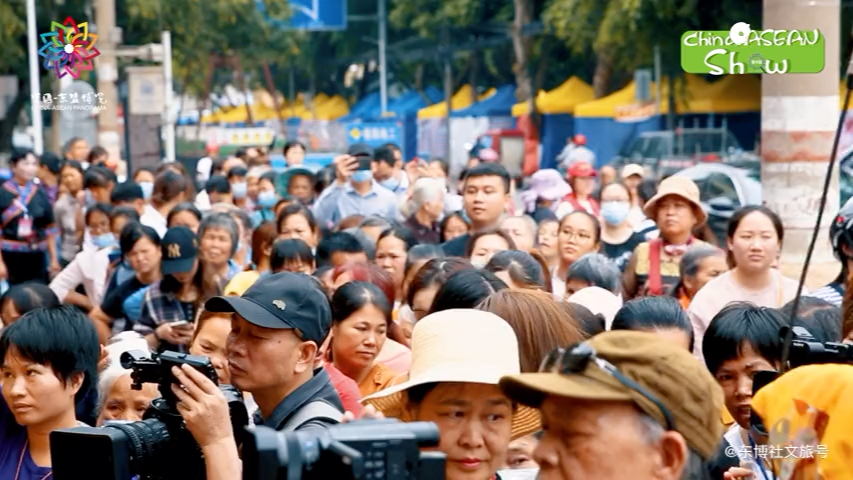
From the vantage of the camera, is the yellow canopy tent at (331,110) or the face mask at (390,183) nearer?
the face mask at (390,183)

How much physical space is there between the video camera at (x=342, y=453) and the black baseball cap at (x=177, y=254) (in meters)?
5.68

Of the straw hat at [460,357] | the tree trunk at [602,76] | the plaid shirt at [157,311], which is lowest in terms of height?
the plaid shirt at [157,311]

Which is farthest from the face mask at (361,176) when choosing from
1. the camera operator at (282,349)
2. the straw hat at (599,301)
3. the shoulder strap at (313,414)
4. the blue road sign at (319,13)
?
the blue road sign at (319,13)

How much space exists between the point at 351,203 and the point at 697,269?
14.9ft

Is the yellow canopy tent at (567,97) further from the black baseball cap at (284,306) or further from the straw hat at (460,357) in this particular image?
the straw hat at (460,357)

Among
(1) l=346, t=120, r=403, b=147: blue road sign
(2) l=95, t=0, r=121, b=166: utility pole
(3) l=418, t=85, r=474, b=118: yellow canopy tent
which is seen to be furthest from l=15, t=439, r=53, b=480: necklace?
(3) l=418, t=85, r=474, b=118: yellow canopy tent

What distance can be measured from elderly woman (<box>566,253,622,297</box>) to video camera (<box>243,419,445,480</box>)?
4626 mm

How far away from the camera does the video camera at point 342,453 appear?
2.32 metres

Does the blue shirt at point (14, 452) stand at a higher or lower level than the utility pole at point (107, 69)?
lower

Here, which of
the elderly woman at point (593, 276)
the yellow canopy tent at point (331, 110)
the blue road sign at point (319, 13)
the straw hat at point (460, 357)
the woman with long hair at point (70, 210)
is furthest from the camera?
the yellow canopy tent at point (331, 110)

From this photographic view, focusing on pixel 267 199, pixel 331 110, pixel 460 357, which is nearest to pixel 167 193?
pixel 267 199

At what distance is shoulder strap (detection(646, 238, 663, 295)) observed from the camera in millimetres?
7746

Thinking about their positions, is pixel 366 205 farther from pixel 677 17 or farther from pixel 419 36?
pixel 419 36

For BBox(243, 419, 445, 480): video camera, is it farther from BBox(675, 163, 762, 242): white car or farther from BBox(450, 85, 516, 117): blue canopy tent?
BBox(450, 85, 516, 117): blue canopy tent
